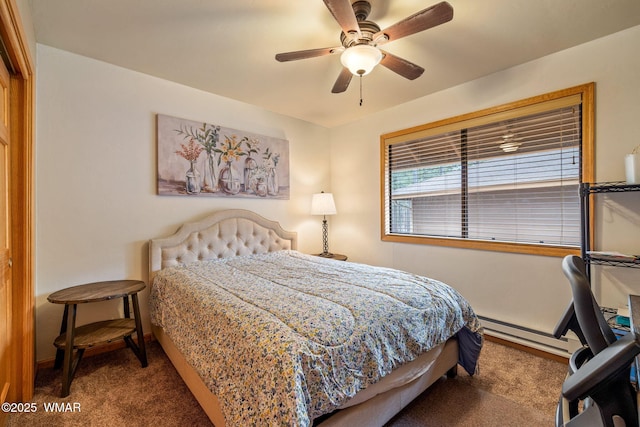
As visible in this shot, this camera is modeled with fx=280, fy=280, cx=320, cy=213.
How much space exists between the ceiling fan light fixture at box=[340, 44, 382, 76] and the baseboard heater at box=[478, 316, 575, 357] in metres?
2.48

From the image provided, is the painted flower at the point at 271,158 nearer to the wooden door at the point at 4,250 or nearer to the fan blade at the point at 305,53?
the fan blade at the point at 305,53

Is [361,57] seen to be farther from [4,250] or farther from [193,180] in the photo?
[4,250]

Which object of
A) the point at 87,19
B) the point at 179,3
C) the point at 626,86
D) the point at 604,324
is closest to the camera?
the point at 604,324

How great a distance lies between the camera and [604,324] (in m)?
1.02

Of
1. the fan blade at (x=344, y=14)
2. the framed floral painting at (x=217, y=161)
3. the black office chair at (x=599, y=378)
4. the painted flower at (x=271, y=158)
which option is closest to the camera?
the black office chair at (x=599, y=378)

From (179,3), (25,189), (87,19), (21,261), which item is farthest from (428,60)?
(21,261)

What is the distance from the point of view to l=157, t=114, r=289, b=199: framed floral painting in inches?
110

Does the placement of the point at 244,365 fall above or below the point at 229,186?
below

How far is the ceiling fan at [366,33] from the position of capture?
1460 mm

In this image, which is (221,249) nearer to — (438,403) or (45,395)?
(45,395)

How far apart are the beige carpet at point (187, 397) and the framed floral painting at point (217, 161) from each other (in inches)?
63.0

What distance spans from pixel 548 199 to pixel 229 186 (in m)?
3.15

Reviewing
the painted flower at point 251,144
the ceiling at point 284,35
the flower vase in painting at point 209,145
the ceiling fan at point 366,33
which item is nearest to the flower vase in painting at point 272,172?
the painted flower at point 251,144

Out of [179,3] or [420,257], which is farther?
[420,257]
